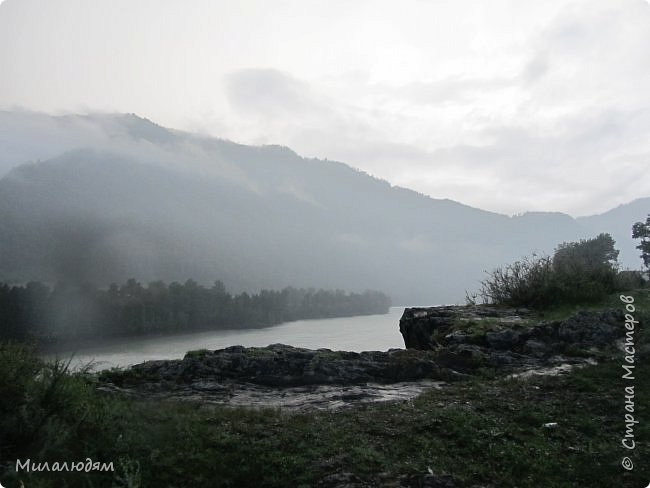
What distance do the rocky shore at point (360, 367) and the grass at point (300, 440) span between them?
1278 mm

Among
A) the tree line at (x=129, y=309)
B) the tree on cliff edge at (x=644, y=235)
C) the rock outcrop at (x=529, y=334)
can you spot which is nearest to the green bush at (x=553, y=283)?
the rock outcrop at (x=529, y=334)

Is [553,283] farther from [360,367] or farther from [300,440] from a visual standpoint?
[300,440]

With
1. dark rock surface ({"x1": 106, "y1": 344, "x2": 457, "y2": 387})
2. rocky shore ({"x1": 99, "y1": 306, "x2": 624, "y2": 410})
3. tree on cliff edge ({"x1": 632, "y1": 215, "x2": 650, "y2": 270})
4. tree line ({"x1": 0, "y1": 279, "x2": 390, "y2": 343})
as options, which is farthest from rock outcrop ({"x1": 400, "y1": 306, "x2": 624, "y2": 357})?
tree line ({"x1": 0, "y1": 279, "x2": 390, "y2": 343})

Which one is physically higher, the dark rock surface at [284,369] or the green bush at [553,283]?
the green bush at [553,283]

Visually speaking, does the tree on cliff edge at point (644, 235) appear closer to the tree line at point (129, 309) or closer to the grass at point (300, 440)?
the grass at point (300, 440)

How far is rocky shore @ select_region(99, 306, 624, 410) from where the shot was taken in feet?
31.3

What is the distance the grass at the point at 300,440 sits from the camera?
5785mm

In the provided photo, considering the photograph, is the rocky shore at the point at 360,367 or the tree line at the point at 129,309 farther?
the tree line at the point at 129,309

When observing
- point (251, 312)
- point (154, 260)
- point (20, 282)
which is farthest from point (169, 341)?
point (154, 260)

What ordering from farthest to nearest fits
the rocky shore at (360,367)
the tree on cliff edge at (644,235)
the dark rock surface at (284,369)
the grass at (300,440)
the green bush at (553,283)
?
the tree on cliff edge at (644,235) → the green bush at (553,283) → the dark rock surface at (284,369) → the rocky shore at (360,367) → the grass at (300,440)

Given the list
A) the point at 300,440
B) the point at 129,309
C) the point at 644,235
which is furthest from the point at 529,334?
the point at 129,309

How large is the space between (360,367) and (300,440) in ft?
15.3

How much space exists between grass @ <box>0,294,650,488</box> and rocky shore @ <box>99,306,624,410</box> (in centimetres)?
128

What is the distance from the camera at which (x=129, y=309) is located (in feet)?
266
